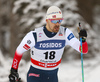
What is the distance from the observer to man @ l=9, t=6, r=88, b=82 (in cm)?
366

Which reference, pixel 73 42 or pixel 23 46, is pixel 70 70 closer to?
pixel 73 42

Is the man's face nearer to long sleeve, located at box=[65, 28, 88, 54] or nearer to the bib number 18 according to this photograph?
long sleeve, located at box=[65, 28, 88, 54]

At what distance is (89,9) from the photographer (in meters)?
12.4

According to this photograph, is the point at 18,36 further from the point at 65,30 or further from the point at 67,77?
the point at 65,30

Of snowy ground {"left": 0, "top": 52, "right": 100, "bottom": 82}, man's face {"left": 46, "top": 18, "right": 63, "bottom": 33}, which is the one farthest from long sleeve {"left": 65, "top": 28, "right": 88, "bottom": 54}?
snowy ground {"left": 0, "top": 52, "right": 100, "bottom": 82}

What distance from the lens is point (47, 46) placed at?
12.1 ft

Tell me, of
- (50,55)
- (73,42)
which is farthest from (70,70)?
(50,55)

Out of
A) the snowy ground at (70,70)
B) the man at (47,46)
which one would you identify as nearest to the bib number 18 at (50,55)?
the man at (47,46)

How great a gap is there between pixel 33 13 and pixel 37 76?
5660 mm

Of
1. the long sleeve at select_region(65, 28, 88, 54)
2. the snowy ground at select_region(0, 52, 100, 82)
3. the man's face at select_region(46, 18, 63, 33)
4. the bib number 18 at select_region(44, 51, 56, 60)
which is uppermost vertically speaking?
the man's face at select_region(46, 18, 63, 33)

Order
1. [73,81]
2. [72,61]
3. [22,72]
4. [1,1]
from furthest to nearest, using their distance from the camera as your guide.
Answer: [1,1]
[72,61]
[73,81]
[22,72]

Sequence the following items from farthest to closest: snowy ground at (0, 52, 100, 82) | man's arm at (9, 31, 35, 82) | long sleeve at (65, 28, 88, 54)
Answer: snowy ground at (0, 52, 100, 82) → long sleeve at (65, 28, 88, 54) → man's arm at (9, 31, 35, 82)

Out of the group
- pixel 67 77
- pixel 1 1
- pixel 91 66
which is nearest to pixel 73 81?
pixel 67 77

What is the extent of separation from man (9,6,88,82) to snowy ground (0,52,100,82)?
3.58m
